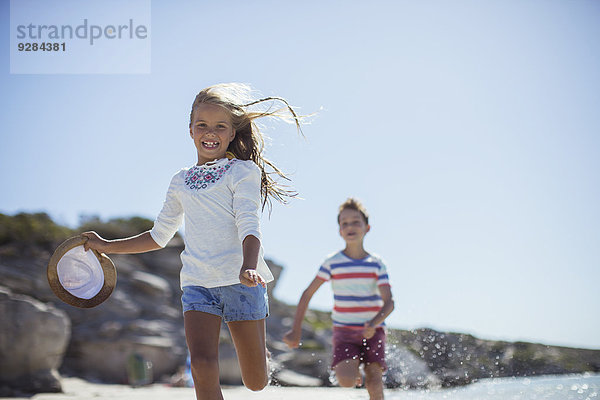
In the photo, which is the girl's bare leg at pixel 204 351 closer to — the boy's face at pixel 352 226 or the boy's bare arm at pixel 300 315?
the boy's bare arm at pixel 300 315

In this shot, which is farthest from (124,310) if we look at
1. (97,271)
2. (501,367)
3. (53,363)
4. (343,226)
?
(97,271)

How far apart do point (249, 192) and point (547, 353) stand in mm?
9023

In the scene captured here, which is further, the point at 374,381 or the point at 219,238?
the point at 374,381

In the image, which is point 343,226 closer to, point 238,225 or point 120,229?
point 238,225

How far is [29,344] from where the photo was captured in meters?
7.58

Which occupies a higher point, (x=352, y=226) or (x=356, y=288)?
(x=352, y=226)

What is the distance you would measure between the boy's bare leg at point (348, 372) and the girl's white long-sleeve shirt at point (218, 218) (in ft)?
6.30

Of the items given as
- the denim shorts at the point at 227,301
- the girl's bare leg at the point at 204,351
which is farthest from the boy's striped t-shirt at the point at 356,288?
the girl's bare leg at the point at 204,351

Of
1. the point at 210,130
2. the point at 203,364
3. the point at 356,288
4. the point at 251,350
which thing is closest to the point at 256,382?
the point at 251,350

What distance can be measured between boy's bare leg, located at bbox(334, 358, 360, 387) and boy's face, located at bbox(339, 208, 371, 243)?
106 centimetres

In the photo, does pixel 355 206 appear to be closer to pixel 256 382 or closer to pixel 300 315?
pixel 300 315

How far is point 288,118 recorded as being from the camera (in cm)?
366

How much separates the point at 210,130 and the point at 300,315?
2.06 meters

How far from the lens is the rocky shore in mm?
7648
